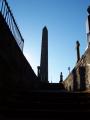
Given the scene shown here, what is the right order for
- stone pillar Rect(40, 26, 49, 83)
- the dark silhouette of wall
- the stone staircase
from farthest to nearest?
stone pillar Rect(40, 26, 49, 83), the dark silhouette of wall, the stone staircase

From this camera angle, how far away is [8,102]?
613cm

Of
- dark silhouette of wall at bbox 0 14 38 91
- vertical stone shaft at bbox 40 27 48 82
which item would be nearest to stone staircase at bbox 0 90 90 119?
dark silhouette of wall at bbox 0 14 38 91

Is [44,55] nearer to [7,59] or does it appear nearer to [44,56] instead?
[44,56]

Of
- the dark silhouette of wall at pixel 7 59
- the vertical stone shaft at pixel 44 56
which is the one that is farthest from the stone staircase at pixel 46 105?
the vertical stone shaft at pixel 44 56

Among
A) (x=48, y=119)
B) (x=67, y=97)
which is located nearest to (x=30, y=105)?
(x=48, y=119)

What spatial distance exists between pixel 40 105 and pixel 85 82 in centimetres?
458

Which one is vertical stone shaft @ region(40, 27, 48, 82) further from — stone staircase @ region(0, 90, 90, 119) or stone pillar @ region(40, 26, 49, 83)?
stone staircase @ region(0, 90, 90, 119)

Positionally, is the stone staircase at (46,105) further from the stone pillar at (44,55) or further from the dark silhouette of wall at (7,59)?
the stone pillar at (44,55)

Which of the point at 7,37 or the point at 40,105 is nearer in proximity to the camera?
the point at 40,105

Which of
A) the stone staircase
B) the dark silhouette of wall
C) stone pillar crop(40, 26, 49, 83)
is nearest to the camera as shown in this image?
the stone staircase

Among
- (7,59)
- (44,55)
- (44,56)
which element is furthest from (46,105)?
(44,55)

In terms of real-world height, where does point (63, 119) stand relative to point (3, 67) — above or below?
below

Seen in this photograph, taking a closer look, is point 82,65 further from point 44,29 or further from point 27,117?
point 44,29

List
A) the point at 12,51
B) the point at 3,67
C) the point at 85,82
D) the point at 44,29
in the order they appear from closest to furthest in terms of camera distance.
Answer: the point at 3,67
the point at 12,51
the point at 85,82
the point at 44,29
